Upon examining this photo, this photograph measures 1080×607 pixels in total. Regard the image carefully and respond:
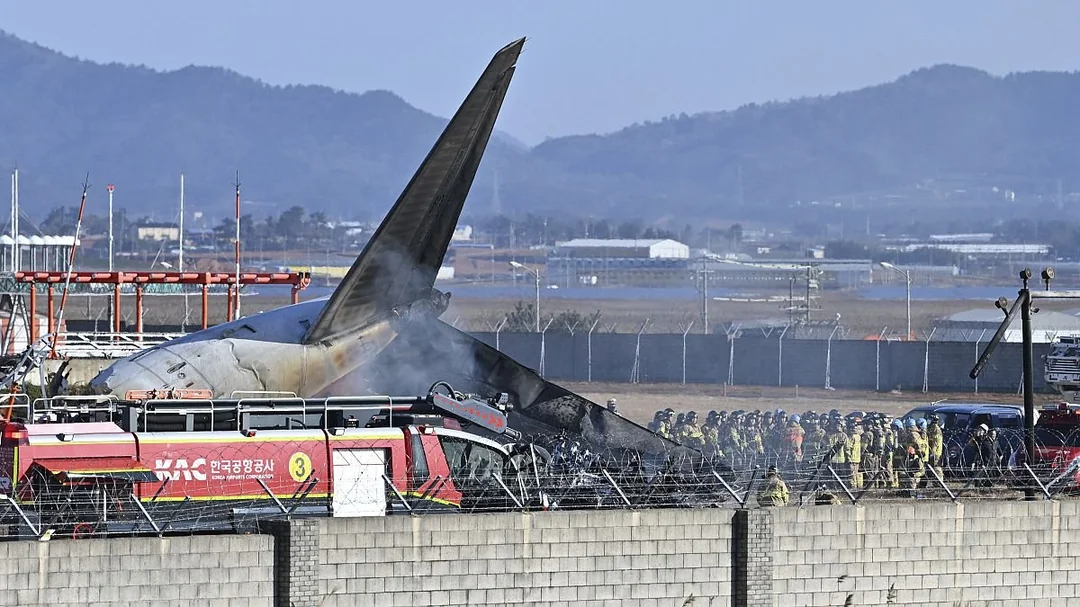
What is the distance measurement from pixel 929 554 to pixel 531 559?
19.3ft

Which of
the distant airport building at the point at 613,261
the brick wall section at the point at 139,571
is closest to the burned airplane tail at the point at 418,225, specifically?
the brick wall section at the point at 139,571

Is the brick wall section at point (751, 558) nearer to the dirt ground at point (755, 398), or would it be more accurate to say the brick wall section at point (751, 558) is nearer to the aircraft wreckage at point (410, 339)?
the aircraft wreckage at point (410, 339)

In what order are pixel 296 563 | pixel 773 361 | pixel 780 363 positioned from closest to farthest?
pixel 296 563, pixel 780 363, pixel 773 361

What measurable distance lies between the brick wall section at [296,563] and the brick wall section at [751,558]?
5.62 meters

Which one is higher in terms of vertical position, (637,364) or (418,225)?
(418,225)

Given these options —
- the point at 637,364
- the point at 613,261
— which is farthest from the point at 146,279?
the point at 613,261

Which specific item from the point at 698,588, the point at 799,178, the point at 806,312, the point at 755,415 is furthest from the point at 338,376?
the point at 799,178

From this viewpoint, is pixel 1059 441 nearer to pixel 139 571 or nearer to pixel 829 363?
pixel 139 571

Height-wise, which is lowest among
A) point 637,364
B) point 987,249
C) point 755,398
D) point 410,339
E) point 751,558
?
point 755,398

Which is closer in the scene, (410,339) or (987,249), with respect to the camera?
(410,339)

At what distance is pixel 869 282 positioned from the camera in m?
140

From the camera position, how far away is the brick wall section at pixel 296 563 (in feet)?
66.7

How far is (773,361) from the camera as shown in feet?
201

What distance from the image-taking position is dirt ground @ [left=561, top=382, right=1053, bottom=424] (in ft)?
171
